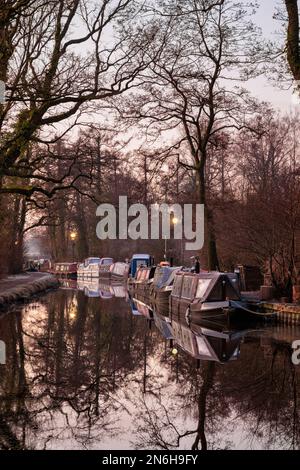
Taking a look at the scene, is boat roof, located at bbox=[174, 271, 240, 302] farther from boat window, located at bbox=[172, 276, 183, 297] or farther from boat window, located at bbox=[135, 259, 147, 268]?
boat window, located at bbox=[135, 259, 147, 268]

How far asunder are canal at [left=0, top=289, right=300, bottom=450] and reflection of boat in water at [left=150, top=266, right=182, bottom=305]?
10269mm

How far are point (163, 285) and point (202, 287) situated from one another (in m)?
8.60

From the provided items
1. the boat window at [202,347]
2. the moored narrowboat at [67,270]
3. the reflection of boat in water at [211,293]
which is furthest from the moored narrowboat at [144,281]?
the moored narrowboat at [67,270]

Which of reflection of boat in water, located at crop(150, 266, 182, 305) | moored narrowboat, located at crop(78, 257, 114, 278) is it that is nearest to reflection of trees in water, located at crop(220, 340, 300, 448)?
reflection of boat in water, located at crop(150, 266, 182, 305)

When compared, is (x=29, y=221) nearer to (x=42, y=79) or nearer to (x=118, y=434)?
(x=42, y=79)

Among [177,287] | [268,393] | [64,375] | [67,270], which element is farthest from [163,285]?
[67,270]

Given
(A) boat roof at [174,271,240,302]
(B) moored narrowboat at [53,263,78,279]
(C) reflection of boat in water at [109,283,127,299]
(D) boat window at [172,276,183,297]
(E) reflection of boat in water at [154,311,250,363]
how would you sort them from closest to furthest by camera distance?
(E) reflection of boat in water at [154,311,250,363]
(A) boat roof at [174,271,240,302]
(D) boat window at [172,276,183,297]
(C) reflection of boat in water at [109,283,127,299]
(B) moored narrowboat at [53,263,78,279]

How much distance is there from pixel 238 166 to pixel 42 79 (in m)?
23.8

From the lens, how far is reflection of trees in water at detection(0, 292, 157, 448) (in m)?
7.62

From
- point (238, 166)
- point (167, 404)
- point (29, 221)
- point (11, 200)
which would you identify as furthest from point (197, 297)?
point (29, 221)

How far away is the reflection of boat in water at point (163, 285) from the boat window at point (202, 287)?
6.29 m

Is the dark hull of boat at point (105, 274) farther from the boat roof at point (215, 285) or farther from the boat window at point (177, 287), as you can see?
the boat roof at point (215, 285)

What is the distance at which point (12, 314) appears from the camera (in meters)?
21.5

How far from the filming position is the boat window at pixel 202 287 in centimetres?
2075
